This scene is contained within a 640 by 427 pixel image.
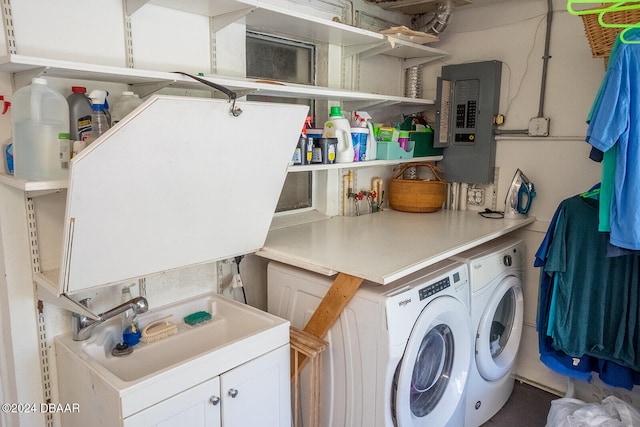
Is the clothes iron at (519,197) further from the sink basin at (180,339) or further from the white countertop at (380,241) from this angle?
the sink basin at (180,339)

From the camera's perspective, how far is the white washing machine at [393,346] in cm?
172

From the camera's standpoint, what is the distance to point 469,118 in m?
2.90

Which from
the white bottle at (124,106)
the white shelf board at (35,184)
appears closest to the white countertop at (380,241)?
the white bottle at (124,106)

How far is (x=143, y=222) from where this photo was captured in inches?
57.4

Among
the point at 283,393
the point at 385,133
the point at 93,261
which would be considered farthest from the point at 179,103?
the point at 385,133

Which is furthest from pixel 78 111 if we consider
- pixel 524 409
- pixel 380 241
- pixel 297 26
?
pixel 524 409

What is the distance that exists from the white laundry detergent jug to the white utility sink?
37.1 inches

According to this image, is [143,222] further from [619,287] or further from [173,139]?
[619,287]

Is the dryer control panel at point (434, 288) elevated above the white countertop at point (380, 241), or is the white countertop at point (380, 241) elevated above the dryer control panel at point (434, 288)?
the white countertop at point (380, 241)

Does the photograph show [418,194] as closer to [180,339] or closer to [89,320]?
[180,339]

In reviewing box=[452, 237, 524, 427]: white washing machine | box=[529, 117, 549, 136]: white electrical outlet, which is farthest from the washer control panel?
box=[529, 117, 549, 136]: white electrical outlet

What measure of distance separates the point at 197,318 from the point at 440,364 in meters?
1.17

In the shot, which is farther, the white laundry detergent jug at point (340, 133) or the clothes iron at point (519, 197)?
the clothes iron at point (519, 197)

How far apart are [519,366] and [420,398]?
1.22 meters
